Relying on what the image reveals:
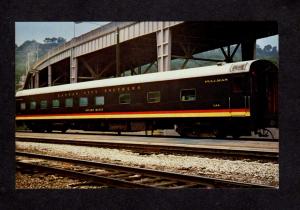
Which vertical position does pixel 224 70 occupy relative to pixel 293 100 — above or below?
above

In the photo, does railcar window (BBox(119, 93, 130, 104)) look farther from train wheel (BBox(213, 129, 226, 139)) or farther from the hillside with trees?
the hillside with trees

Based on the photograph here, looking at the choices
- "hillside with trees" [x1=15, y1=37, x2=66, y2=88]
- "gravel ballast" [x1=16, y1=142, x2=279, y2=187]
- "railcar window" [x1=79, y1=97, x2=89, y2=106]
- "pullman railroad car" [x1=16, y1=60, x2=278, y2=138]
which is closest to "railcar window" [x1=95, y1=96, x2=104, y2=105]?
"pullman railroad car" [x1=16, y1=60, x2=278, y2=138]

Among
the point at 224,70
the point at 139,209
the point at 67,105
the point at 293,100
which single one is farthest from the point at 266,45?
the point at 67,105

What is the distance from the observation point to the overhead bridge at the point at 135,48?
8.36m

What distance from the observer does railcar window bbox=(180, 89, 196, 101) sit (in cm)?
1491

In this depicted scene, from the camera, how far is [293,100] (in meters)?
6.10

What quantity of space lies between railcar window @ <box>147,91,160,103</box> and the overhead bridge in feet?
3.14

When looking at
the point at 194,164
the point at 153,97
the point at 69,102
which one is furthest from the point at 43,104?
the point at 194,164

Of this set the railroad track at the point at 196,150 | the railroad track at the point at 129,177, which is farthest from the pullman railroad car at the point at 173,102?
the railroad track at the point at 129,177

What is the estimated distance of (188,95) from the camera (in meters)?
15.1

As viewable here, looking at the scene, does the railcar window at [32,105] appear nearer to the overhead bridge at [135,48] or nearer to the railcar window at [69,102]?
the railcar window at [69,102]

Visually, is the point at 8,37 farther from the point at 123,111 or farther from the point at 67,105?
the point at 67,105

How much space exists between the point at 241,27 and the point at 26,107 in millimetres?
16332
